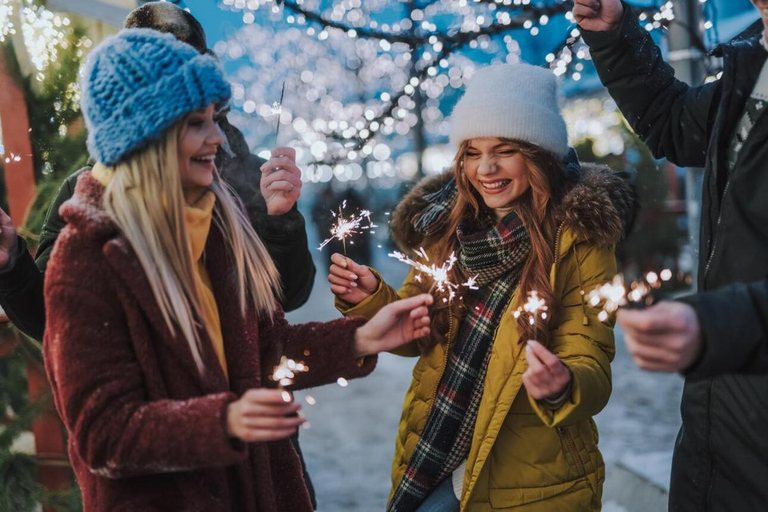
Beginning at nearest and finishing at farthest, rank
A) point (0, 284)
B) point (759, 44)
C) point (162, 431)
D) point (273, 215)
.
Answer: point (162, 431)
point (759, 44)
point (0, 284)
point (273, 215)

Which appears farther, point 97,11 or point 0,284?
point 97,11

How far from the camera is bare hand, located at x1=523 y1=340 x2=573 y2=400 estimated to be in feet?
5.58

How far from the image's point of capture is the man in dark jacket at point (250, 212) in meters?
2.01

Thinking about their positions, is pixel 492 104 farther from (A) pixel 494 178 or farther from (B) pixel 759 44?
(B) pixel 759 44

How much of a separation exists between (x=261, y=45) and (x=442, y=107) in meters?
3.37

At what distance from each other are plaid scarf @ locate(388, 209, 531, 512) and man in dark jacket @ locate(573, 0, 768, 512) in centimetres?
56

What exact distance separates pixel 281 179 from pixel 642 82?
1.20 meters

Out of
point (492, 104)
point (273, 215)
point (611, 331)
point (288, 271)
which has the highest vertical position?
point (492, 104)

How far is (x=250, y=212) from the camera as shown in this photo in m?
2.49

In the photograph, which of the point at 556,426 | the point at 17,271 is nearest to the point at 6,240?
the point at 17,271

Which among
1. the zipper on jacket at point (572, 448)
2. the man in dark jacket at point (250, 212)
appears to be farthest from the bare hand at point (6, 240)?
the zipper on jacket at point (572, 448)

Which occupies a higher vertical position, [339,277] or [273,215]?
[273,215]

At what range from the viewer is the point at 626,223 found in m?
2.14

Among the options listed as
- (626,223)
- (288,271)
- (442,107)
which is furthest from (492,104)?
(442,107)
